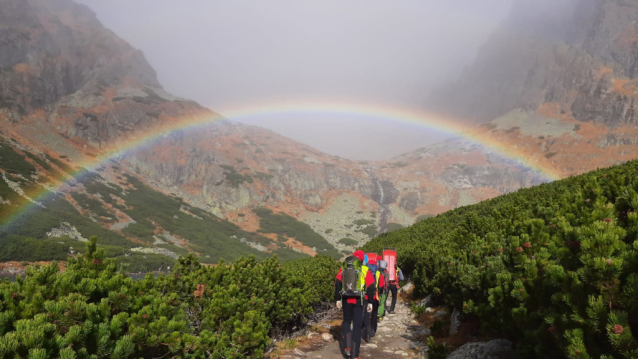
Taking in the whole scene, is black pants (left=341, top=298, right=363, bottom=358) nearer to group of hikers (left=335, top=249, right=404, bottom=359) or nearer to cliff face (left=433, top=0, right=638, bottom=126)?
group of hikers (left=335, top=249, right=404, bottom=359)

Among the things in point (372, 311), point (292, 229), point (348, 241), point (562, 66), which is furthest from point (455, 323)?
point (562, 66)

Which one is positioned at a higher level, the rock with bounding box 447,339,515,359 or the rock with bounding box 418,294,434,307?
the rock with bounding box 447,339,515,359

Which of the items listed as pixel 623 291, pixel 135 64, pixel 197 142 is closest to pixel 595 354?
pixel 623 291

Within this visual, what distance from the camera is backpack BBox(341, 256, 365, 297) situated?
772 centimetres

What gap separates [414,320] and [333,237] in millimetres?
76867

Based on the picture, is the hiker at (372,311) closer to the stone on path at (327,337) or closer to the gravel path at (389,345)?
the gravel path at (389,345)

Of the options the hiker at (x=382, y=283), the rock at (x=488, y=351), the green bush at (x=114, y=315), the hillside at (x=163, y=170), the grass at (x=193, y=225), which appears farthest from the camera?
→ the hillside at (x=163, y=170)

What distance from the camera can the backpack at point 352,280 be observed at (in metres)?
7.72

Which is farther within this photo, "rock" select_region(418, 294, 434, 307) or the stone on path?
"rock" select_region(418, 294, 434, 307)

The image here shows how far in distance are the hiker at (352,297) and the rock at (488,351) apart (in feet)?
6.96

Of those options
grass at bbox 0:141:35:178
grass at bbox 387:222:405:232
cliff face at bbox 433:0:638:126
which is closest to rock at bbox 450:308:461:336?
grass at bbox 0:141:35:178

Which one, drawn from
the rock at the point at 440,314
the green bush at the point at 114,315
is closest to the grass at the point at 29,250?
the green bush at the point at 114,315

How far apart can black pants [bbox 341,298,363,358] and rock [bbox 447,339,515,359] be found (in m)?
2.06

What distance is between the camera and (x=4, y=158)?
2655 inches
